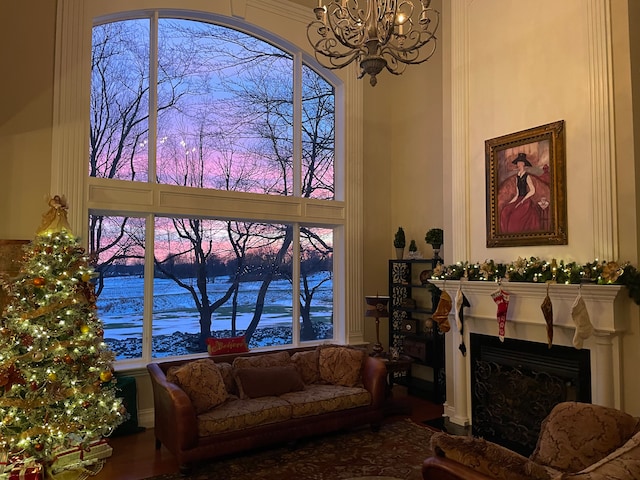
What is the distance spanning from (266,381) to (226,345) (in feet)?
3.13

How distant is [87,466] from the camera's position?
13.4 feet

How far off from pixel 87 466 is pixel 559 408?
3.78m

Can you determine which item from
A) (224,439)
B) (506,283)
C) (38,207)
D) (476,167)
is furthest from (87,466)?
(476,167)

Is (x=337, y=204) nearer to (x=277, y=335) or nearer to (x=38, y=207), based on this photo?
(x=277, y=335)

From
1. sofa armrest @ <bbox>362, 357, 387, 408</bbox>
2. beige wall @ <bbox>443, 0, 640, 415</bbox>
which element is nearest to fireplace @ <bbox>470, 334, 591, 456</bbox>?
beige wall @ <bbox>443, 0, 640, 415</bbox>

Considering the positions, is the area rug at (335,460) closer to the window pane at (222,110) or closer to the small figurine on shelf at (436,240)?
the small figurine on shelf at (436,240)

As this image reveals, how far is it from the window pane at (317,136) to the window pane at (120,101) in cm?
215

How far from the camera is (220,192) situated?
5.75m

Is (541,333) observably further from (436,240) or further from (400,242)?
(400,242)

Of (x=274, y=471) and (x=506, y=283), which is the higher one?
(x=506, y=283)

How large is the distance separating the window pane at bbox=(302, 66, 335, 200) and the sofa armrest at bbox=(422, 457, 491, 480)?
Result: 4.55 meters

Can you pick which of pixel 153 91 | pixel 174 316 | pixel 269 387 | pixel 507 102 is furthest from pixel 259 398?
pixel 507 102

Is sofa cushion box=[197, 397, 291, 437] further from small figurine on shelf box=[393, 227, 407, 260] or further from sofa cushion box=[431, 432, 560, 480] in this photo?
small figurine on shelf box=[393, 227, 407, 260]

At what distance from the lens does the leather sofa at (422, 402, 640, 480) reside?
2.11 metres
